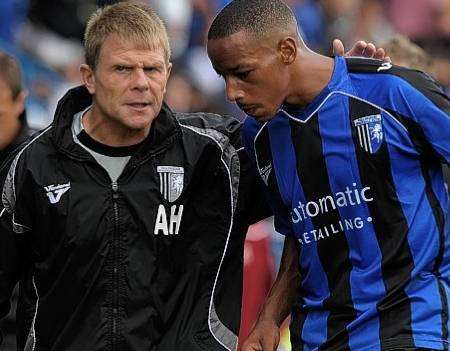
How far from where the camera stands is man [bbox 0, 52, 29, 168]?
19.1 feet

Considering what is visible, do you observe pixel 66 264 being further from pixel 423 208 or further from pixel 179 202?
pixel 423 208

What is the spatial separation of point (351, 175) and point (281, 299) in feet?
2.34

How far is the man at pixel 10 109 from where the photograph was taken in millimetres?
5812

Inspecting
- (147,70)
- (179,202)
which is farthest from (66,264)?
(147,70)

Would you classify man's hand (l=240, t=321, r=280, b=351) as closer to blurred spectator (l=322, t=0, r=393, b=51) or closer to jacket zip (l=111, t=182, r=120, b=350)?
jacket zip (l=111, t=182, r=120, b=350)

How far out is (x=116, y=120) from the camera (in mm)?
4555

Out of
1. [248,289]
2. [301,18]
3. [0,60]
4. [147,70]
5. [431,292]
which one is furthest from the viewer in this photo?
[301,18]

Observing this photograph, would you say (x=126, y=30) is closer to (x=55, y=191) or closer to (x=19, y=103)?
(x=55, y=191)

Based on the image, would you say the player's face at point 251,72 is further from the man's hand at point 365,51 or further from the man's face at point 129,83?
the man's hand at point 365,51

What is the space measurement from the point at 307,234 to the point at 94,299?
907 millimetres

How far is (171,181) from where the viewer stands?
15.1ft

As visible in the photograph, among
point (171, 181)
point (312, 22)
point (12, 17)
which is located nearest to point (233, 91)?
point (171, 181)

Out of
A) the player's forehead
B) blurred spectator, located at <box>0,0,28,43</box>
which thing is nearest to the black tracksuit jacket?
the player's forehead

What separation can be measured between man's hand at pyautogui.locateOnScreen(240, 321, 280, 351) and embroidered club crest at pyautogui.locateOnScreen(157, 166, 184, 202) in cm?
66
